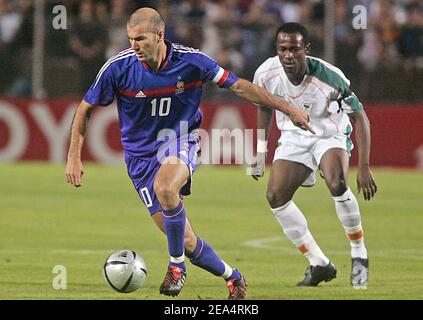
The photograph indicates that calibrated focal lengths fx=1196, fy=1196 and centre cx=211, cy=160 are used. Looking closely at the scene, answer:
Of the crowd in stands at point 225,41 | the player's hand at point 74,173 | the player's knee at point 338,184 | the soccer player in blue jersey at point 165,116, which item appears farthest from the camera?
the crowd in stands at point 225,41

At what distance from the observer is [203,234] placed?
46.2ft

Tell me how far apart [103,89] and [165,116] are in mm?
542

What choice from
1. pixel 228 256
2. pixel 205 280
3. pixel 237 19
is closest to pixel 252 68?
pixel 237 19

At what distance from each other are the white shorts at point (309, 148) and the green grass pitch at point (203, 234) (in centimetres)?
104

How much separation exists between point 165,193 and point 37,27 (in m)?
13.2

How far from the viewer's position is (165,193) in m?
8.79

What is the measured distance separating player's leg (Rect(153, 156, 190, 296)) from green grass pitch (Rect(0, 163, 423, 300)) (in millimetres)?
306

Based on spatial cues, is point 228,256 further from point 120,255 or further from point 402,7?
point 402,7

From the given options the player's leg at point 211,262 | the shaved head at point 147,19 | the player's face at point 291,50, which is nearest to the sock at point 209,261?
the player's leg at point 211,262

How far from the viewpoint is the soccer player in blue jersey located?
8.90m

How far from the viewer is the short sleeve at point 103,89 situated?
9016 millimetres

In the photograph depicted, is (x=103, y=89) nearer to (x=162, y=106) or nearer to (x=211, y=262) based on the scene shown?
(x=162, y=106)

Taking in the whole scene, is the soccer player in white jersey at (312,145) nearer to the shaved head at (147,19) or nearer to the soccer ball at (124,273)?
the shaved head at (147,19)

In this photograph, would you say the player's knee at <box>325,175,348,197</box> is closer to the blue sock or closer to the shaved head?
the blue sock
